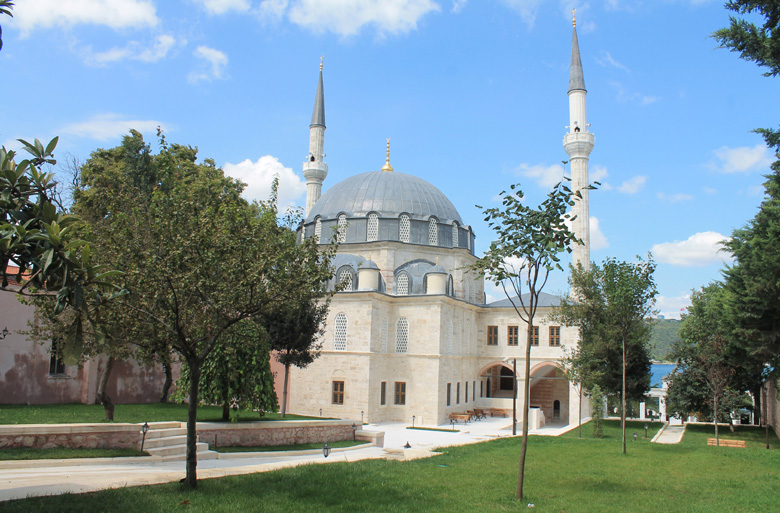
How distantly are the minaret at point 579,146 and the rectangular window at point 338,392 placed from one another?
15180 mm

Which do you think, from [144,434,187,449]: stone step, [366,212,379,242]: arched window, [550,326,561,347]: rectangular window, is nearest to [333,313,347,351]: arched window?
[366,212,379,242]: arched window

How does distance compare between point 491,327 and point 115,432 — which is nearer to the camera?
point 115,432

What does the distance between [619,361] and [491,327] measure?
30.1 ft

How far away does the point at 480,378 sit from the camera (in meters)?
34.4

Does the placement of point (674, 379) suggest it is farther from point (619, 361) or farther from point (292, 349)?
point (292, 349)

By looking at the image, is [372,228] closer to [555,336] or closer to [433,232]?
[433,232]

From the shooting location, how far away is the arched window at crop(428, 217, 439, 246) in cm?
3262

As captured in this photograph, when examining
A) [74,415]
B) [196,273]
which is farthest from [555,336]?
[196,273]

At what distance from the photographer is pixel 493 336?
112ft

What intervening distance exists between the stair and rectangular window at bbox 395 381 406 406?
16.1m

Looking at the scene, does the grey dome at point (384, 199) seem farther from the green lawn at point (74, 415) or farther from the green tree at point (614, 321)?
the green lawn at point (74, 415)

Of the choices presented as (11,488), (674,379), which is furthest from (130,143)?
(674,379)

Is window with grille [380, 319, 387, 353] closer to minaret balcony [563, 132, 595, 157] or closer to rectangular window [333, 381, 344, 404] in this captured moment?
rectangular window [333, 381, 344, 404]

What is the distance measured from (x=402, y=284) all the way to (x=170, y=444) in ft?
62.2
